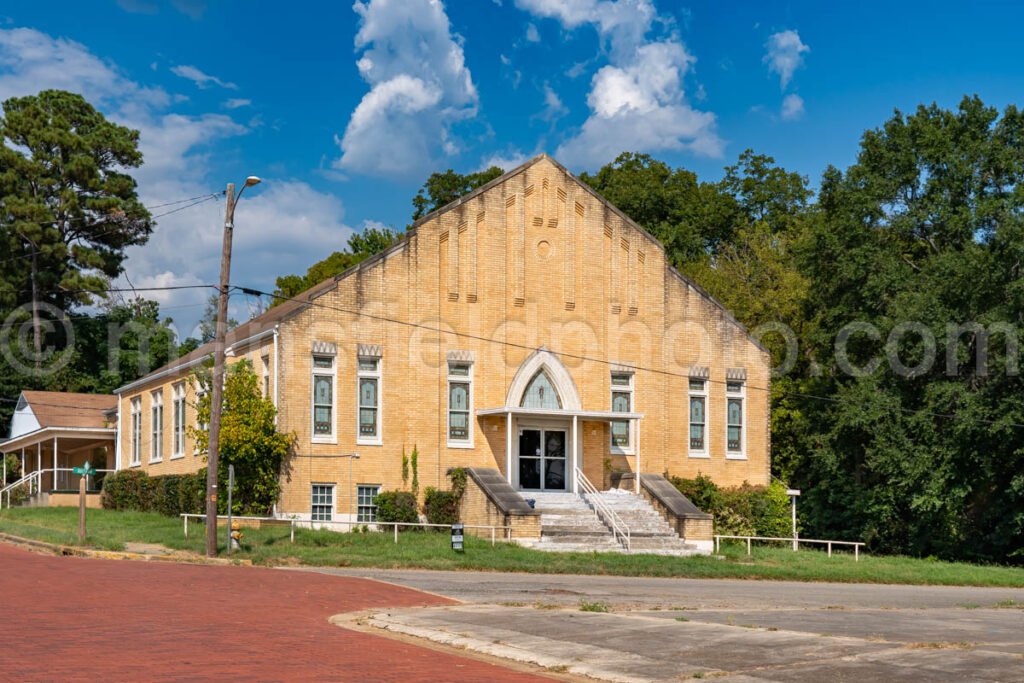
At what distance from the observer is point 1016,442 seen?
37969mm

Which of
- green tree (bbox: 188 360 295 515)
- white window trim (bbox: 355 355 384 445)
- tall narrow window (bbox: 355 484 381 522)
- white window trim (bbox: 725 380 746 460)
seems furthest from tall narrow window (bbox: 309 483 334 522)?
white window trim (bbox: 725 380 746 460)

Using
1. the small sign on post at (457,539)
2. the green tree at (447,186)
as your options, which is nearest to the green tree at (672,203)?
the green tree at (447,186)

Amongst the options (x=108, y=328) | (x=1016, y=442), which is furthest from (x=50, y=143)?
(x=1016, y=442)

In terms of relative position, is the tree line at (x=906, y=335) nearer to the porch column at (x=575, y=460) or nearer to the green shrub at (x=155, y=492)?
the porch column at (x=575, y=460)

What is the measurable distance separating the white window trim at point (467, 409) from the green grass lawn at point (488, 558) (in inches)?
140

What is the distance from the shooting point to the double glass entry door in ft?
131

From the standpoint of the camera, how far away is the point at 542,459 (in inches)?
1581

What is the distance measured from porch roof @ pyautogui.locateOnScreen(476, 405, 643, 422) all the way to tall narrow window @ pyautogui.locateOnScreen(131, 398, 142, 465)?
1535cm

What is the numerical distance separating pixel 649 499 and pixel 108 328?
40118 millimetres

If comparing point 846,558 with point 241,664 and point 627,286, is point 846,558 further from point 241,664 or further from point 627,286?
point 241,664

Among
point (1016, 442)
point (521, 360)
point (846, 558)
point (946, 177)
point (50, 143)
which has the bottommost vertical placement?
point (846, 558)

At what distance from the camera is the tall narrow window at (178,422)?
42.1m

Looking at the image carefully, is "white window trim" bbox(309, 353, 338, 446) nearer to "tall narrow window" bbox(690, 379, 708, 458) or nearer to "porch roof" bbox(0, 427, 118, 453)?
"tall narrow window" bbox(690, 379, 708, 458)

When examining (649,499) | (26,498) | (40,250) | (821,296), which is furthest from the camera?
(40,250)
